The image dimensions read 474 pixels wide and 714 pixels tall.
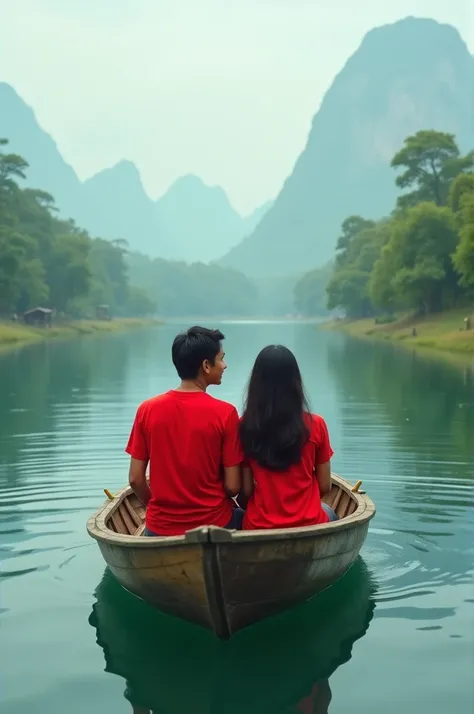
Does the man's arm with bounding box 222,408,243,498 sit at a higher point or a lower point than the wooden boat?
higher

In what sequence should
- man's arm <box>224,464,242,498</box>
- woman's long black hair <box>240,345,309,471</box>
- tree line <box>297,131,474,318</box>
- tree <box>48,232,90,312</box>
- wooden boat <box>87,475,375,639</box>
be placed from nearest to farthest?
1. wooden boat <box>87,475,375,639</box>
2. woman's long black hair <box>240,345,309,471</box>
3. man's arm <box>224,464,242,498</box>
4. tree line <box>297,131,474,318</box>
5. tree <box>48,232,90,312</box>

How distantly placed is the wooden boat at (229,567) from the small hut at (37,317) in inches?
2529

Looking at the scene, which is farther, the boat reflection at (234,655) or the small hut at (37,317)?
the small hut at (37,317)

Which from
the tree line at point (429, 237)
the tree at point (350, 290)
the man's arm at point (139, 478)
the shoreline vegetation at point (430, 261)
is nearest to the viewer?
the man's arm at point (139, 478)

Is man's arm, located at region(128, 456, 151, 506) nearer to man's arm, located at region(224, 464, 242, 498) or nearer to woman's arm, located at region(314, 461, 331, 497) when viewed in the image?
man's arm, located at region(224, 464, 242, 498)

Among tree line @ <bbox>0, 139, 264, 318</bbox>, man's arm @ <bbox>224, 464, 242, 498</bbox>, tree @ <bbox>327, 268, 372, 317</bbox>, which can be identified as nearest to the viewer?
man's arm @ <bbox>224, 464, 242, 498</bbox>

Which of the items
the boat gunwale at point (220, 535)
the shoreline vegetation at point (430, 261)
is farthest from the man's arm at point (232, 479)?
the shoreline vegetation at point (430, 261)

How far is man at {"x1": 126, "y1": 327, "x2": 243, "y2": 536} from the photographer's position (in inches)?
228

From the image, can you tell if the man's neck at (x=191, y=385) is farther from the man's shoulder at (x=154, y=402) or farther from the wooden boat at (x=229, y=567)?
the wooden boat at (x=229, y=567)

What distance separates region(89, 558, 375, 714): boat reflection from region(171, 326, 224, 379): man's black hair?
5.91ft

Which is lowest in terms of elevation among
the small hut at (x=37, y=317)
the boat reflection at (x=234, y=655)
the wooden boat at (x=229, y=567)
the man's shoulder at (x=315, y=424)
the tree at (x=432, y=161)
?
the boat reflection at (x=234, y=655)

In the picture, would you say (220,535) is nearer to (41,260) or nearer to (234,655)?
(234,655)

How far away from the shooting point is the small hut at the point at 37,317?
6888cm

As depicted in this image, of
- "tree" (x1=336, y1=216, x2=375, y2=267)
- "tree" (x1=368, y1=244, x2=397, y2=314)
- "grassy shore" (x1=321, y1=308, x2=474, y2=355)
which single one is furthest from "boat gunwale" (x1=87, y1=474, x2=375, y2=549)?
"tree" (x1=336, y1=216, x2=375, y2=267)
